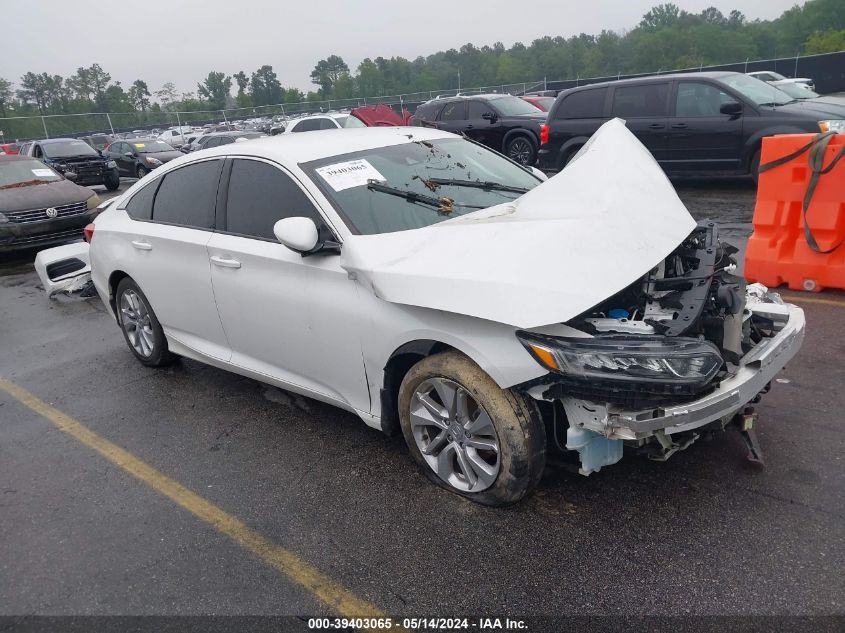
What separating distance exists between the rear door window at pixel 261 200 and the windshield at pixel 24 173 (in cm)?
880

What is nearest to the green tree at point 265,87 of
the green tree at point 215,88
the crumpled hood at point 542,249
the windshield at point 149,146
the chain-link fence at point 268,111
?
the green tree at point 215,88

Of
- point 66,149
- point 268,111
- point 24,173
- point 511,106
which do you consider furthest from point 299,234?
point 268,111

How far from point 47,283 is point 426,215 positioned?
6.04m

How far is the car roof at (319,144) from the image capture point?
371 cm

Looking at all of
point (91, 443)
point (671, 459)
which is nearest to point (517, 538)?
point (671, 459)

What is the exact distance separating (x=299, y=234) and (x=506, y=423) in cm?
137

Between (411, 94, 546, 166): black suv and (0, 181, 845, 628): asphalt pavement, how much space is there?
10.1 m

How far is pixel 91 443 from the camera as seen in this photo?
407cm

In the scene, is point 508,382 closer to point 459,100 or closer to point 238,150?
point 238,150

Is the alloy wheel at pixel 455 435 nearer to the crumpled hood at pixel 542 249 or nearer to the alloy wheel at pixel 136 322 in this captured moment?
the crumpled hood at pixel 542 249

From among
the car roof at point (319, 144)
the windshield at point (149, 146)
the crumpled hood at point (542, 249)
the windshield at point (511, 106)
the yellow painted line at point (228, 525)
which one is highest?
the car roof at point (319, 144)

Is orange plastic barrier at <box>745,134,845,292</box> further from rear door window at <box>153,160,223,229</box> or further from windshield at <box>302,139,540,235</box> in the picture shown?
rear door window at <box>153,160,223,229</box>

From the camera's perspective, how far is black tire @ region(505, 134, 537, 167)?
532 inches

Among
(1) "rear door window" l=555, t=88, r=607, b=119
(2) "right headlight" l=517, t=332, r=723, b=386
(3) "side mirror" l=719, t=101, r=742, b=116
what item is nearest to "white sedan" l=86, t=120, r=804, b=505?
(2) "right headlight" l=517, t=332, r=723, b=386
